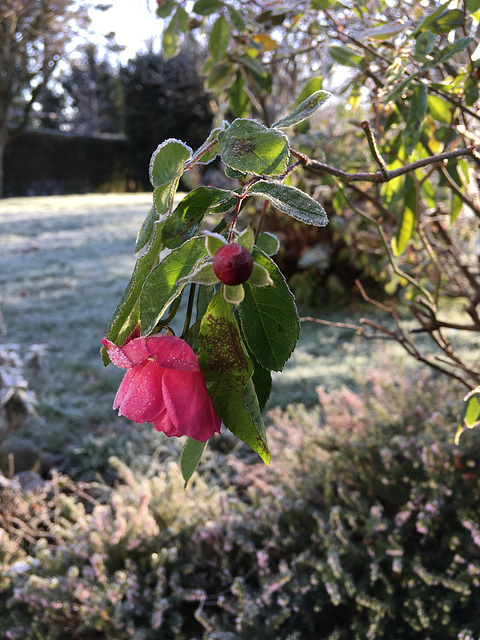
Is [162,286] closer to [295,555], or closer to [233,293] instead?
[233,293]

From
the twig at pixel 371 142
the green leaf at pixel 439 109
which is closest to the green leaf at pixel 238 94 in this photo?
the green leaf at pixel 439 109

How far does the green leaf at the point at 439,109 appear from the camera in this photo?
2.76 ft

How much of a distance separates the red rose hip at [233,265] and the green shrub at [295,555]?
0.99 metres

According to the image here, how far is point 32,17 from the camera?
6.04 m

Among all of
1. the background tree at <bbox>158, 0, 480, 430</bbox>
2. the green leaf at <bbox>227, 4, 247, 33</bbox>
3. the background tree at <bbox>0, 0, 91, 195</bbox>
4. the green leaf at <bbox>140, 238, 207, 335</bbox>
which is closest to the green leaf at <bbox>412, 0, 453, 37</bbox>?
the background tree at <bbox>158, 0, 480, 430</bbox>

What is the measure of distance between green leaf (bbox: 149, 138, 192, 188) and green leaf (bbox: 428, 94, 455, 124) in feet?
2.14

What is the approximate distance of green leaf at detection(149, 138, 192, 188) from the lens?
0.34 metres

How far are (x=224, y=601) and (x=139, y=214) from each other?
739 cm

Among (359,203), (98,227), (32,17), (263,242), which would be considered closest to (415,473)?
(263,242)

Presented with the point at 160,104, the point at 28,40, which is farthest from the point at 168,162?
the point at 160,104

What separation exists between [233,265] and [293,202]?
86 mm

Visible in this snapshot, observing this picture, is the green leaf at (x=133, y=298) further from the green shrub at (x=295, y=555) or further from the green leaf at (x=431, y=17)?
the green shrub at (x=295, y=555)

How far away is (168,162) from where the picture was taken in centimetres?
34

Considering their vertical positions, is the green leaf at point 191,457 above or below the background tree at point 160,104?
below
